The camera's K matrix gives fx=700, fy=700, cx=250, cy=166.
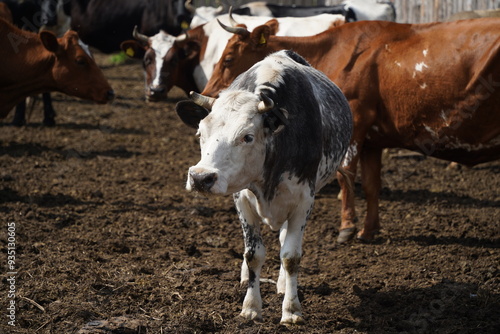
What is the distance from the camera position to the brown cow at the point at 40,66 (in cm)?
763

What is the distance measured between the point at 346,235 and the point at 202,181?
9.36 feet

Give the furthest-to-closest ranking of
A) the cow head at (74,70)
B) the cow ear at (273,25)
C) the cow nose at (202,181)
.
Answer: the cow ear at (273,25) < the cow head at (74,70) < the cow nose at (202,181)

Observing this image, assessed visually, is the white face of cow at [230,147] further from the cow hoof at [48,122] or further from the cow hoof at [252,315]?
the cow hoof at [48,122]

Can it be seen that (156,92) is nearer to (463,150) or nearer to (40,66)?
(40,66)

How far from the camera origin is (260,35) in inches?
279

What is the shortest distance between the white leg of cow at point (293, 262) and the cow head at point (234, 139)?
409 mm

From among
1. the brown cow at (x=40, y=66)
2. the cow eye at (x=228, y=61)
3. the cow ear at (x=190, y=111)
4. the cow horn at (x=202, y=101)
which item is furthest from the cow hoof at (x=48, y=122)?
the cow horn at (x=202, y=101)

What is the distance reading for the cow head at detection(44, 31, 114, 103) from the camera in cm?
773

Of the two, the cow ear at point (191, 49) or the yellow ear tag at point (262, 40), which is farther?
the cow ear at point (191, 49)

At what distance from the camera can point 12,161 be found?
867cm

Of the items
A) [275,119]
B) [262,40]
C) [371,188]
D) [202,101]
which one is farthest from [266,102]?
[262,40]

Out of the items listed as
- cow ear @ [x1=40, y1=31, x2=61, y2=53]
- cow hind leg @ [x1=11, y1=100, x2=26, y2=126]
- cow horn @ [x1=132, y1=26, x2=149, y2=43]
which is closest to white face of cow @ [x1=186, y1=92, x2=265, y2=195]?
cow ear @ [x1=40, y1=31, x2=61, y2=53]

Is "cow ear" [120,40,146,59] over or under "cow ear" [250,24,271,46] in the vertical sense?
under

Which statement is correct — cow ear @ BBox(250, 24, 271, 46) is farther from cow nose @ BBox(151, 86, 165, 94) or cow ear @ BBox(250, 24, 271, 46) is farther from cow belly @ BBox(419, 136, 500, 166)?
cow nose @ BBox(151, 86, 165, 94)
